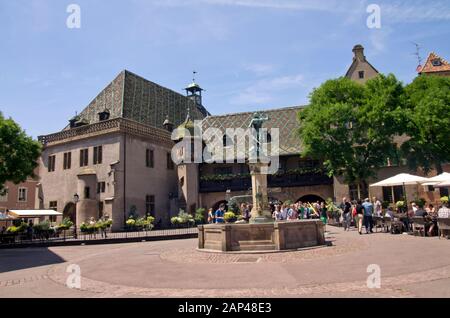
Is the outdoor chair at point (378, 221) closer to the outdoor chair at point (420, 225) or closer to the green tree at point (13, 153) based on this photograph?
the outdoor chair at point (420, 225)

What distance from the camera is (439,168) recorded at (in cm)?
3197

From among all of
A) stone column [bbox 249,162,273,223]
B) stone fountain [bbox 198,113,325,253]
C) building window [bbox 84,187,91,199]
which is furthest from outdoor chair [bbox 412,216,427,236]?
building window [bbox 84,187,91,199]

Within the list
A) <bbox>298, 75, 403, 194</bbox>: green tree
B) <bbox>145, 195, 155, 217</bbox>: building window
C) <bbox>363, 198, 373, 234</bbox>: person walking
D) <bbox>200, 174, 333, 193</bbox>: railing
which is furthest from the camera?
<bbox>200, 174, 333, 193</bbox>: railing

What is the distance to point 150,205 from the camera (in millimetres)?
37906

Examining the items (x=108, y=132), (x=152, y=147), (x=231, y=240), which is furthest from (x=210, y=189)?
(x=231, y=240)

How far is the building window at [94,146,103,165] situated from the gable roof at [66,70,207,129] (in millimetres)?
3771

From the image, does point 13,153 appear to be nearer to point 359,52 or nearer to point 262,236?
point 262,236

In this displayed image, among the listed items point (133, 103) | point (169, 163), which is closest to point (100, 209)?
point (169, 163)

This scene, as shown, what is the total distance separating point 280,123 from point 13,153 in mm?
28925

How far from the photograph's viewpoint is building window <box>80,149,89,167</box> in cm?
3712

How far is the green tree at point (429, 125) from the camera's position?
30.4 m

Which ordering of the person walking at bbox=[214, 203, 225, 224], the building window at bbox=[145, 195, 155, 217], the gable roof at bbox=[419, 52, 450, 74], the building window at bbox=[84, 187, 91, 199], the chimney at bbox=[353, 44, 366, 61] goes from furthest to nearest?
the gable roof at bbox=[419, 52, 450, 74] → the chimney at bbox=[353, 44, 366, 61] → the building window at bbox=[145, 195, 155, 217] → the building window at bbox=[84, 187, 91, 199] → the person walking at bbox=[214, 203, 225, 224]

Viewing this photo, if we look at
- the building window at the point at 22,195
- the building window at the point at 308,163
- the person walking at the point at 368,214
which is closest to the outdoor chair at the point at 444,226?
the person walking at the point at 368,214

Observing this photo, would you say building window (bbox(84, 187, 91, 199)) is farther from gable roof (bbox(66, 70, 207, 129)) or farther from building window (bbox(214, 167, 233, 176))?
building window (bbox(214, 167, 233, 176))
